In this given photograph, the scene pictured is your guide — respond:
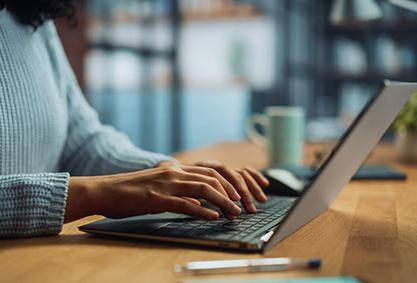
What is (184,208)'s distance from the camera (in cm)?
77

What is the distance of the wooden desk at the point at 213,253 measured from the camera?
2.02 ft

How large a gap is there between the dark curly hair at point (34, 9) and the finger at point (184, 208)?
54 cm

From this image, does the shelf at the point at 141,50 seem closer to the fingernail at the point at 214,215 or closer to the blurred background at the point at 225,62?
the blurred background at the point at 225,62

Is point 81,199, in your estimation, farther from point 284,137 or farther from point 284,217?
point 284,137

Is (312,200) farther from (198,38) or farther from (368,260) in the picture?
(198,38)

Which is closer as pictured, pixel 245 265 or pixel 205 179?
pixel 245 265

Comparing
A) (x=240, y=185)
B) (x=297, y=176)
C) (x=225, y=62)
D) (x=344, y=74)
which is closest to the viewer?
(x=240, y=185)

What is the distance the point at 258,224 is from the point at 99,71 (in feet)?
10.9

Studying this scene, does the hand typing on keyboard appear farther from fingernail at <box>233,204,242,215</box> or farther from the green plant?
the green plant

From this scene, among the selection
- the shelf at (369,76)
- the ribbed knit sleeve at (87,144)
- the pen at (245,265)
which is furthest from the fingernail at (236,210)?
the shelf at (369,76)

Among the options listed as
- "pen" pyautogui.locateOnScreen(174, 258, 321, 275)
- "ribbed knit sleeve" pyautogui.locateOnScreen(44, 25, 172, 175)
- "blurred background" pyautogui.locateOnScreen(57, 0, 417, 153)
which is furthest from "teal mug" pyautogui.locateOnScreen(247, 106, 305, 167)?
"blurred background" pyautogui.locateOnScreen(57, 0, 417, 153)

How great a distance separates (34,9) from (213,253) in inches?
26.3

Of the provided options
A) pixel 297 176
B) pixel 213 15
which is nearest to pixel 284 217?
pixel 297 176

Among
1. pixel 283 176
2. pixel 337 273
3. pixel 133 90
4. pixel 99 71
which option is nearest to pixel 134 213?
pixel 337 273
